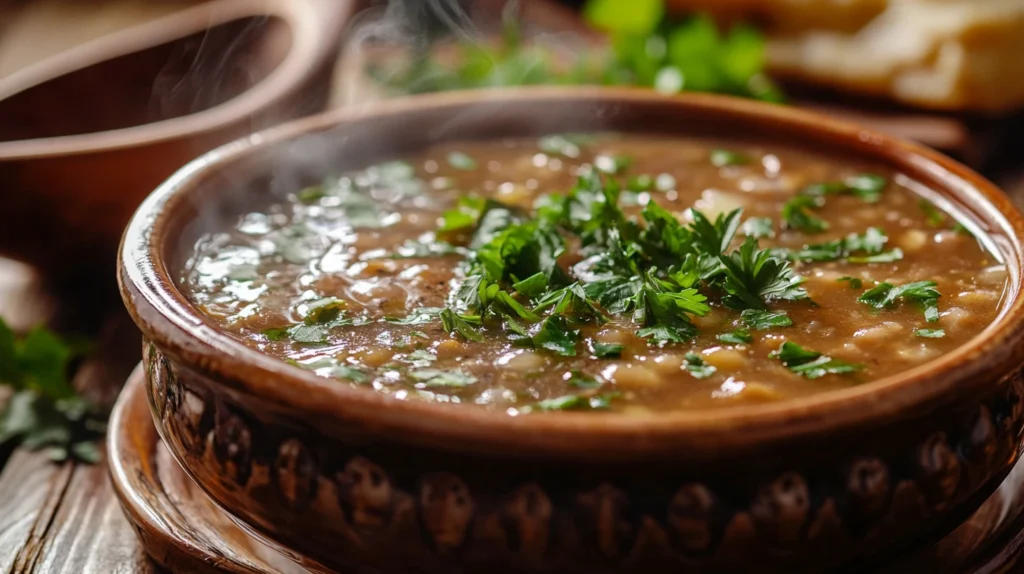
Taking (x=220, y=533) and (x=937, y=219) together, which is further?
(x=937, y=219)

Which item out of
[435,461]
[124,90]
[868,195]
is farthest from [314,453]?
[124,90]

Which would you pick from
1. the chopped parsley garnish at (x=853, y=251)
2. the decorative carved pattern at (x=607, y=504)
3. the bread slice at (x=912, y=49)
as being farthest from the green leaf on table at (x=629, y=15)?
the decorative carved pattern at (x=607, y=504)

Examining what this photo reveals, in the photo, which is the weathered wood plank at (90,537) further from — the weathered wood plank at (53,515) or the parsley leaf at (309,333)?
the parsley leaf at (309,333)

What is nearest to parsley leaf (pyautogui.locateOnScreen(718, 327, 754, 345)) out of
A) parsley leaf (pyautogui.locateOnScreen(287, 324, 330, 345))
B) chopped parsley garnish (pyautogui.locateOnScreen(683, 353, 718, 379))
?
chopped parsley garnish (pyautogui.locateOnScreen(683, 353, 718, 379))

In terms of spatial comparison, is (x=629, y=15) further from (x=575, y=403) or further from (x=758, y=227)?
(x=575, y=403)

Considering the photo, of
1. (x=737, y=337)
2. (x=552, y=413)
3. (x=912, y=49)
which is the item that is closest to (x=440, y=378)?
(x=552, y=413)

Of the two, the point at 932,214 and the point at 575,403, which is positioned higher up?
the point at 932,214
